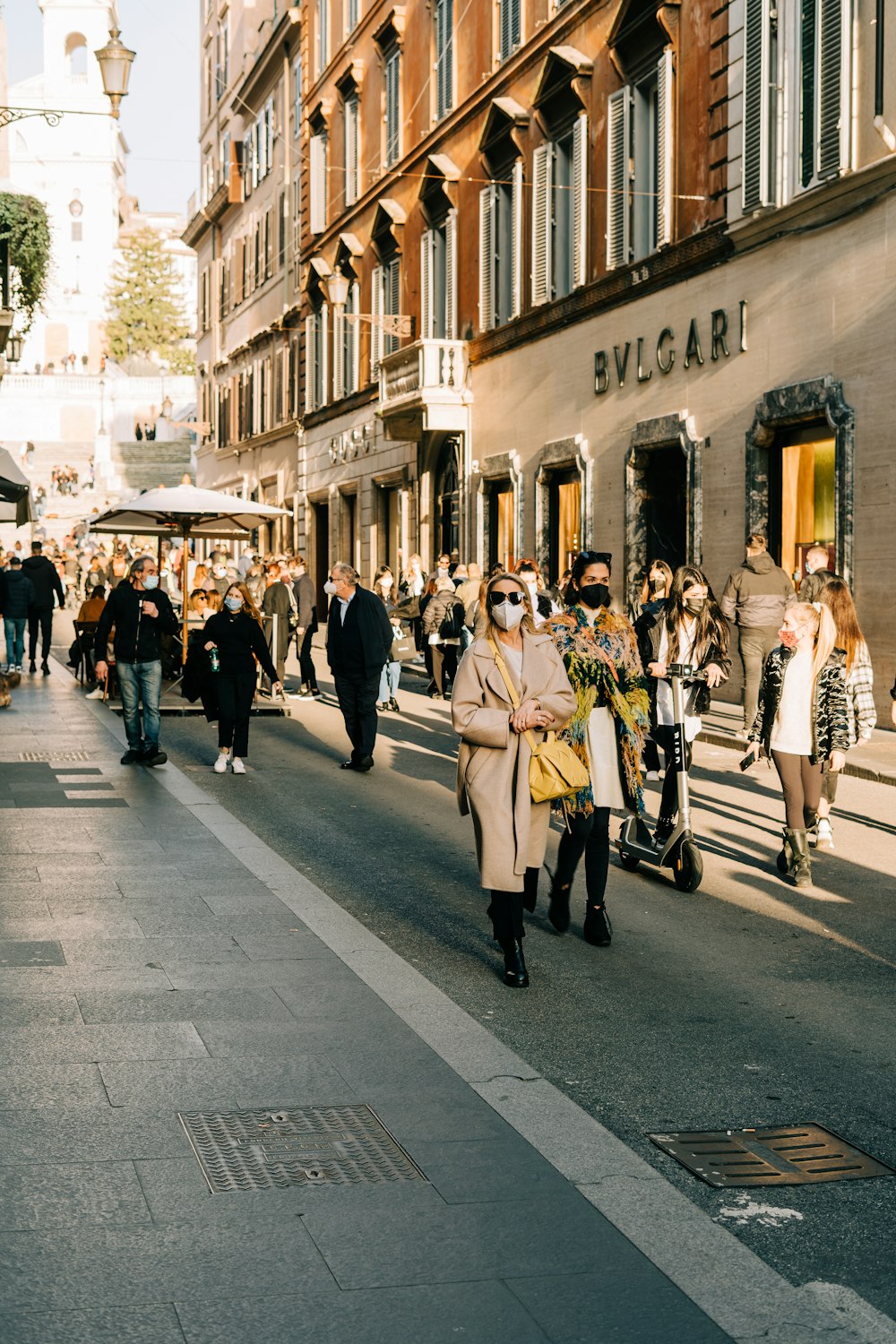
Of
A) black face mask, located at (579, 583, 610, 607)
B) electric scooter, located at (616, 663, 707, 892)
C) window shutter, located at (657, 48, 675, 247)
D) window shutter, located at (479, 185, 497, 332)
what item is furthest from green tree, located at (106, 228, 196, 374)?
black face mask, located at (579, 583, 610, 607)

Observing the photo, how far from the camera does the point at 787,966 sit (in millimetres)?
7617

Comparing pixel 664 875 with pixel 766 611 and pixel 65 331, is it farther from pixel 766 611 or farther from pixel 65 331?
pixel 65 331

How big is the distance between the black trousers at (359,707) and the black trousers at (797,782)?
5767 mm

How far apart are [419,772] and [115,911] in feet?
21.5

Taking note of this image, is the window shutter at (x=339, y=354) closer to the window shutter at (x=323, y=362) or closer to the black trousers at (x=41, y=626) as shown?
the window shutter at (x=323, y=362)

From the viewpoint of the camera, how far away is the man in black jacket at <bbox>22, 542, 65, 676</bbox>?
1046 inches

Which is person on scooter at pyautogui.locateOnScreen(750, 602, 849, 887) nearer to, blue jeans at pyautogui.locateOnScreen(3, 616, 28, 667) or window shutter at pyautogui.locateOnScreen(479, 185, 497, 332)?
blue jeans at pyautogui.locateOnScreen(3, 616, 28, 667)

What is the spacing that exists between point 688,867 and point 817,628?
158 centimetres

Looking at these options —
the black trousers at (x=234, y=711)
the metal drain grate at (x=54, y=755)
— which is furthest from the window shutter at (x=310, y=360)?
the black trousers at (x=234, y=711)

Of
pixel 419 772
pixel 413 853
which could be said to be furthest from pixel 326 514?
pixel 413 853

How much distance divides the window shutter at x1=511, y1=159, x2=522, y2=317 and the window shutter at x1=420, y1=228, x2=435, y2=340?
4.63 metres

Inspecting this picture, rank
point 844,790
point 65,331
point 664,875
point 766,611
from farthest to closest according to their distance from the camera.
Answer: point 65,331, point 766,611, point 844,790, point 664,875

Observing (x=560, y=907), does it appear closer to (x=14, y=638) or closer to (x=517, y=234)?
(x=14, y=638)

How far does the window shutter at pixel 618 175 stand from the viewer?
23.3 metres
